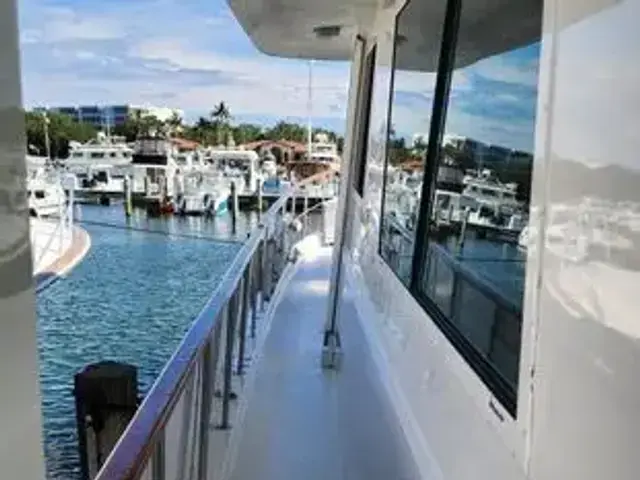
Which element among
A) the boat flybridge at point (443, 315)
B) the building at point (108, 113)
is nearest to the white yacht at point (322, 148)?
the building at point (108, 113)

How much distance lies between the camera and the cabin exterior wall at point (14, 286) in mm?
800

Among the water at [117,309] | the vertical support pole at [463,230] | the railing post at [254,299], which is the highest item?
the vertical support pole at [463,230]

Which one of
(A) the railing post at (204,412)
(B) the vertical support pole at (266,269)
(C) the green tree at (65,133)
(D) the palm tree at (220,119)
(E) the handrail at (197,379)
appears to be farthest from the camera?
(D) the palm tree at (220,119)

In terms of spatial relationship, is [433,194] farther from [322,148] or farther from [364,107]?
[322,148]

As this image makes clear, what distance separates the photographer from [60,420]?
7059 millimetres

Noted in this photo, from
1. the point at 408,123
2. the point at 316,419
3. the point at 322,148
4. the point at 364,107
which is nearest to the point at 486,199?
the point at 408,123

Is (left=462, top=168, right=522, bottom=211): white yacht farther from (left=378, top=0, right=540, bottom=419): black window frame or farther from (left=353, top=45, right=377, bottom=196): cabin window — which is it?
(left=353, top=45, right=377, bottom=196): cabin window

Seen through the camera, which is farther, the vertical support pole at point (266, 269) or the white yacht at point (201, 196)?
the white yacht at point (201, 196)

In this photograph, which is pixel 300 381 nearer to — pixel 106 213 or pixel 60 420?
pixel 60 420

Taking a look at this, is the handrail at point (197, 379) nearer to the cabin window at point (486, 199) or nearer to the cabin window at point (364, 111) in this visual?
the cabin window at point (486, 199)

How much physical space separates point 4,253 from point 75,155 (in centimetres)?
3313

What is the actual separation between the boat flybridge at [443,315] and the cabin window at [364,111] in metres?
0.14

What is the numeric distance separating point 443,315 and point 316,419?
159cm

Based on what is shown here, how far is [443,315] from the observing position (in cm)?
216
